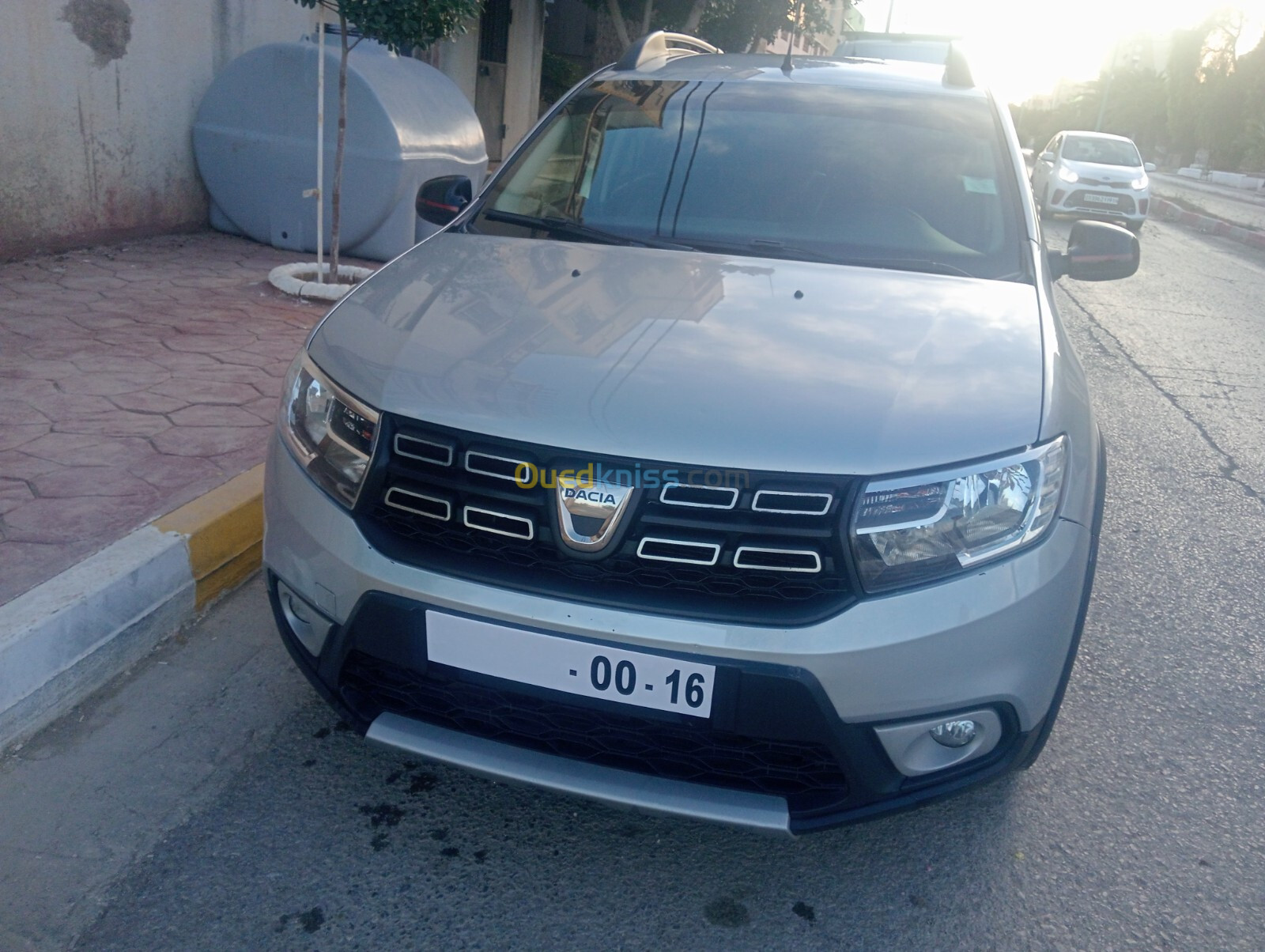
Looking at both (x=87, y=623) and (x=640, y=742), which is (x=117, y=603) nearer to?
(x=87, y=623)

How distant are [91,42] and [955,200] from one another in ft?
20.0

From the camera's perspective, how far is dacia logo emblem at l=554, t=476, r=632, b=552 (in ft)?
6.10

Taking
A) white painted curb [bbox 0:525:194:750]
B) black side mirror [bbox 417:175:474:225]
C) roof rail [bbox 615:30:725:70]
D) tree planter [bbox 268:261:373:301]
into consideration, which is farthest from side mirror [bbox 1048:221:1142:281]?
tree planter [bbox 268:261:373:301]

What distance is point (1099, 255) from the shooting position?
335 cm

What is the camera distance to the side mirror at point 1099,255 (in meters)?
3.34

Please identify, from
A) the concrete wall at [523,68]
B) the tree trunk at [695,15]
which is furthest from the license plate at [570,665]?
the tree trunk at [695,15]

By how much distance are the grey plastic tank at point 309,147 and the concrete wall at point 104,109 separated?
0.86 ft

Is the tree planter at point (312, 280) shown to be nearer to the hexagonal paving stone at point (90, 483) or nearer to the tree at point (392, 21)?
the tree at point (392, 21)

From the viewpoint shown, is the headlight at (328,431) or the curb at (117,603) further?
the curb at (117,603)

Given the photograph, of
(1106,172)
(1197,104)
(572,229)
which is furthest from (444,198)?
(1197,104)

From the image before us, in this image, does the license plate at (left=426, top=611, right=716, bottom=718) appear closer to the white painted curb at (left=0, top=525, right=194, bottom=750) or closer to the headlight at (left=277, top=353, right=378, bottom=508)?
the headlight at (left=277, top=353, right=378, bottom=508)

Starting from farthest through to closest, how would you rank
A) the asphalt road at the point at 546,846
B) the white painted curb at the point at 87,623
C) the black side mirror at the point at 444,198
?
the black side mirror at the point at 444,198
the white painted curb at the point at 87,623
the asphalt road at the point at 546,846

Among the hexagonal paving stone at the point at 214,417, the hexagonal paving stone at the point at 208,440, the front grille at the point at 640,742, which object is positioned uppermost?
the front grille at the point at 640,742

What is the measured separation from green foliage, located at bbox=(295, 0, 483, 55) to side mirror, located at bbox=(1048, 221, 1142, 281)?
13.4 ft
